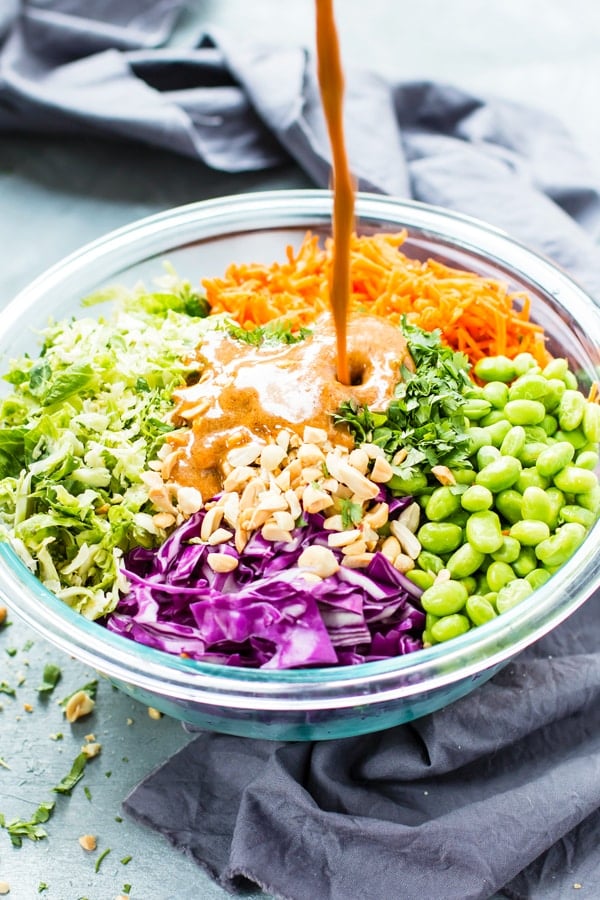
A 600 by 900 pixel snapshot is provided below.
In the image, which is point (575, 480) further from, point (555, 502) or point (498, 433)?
point (498, 433)

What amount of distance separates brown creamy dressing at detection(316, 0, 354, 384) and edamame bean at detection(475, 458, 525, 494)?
0.45 meters

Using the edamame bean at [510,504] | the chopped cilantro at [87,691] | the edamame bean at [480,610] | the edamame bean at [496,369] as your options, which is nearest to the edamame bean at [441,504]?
the edamame bean at [510,504]

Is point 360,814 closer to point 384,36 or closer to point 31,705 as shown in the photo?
point 31,705

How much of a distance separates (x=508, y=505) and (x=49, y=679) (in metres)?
1.30

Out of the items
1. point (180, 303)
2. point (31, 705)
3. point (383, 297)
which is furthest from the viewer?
point (180, 303)

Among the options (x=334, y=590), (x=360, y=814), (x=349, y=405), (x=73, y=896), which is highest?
(x=349, y=405)

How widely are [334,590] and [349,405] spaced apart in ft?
1.63

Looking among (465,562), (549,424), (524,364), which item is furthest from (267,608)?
(524,364)

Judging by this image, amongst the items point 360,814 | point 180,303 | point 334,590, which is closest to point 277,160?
point 180,303

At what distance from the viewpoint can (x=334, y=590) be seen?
2.21 metres

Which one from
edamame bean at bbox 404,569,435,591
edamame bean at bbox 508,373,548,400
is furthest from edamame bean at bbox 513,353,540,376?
edamame bean at bbox 404,569,435,591

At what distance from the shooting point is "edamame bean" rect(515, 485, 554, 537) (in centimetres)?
233

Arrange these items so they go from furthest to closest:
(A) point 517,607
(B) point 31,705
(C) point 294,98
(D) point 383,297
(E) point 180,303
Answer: (C) point 294,98 < (E) point 180,303 < (D) point 383,297 < (B) point 31,705 < (A) point 517,607

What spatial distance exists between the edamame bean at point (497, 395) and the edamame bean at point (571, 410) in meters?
0.15
